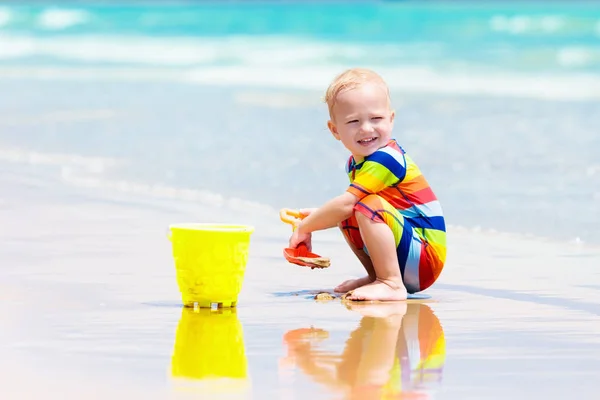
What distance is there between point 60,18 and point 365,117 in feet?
85.8

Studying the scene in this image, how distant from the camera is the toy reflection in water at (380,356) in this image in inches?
125

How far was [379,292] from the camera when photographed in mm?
4547

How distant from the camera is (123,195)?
742 cm

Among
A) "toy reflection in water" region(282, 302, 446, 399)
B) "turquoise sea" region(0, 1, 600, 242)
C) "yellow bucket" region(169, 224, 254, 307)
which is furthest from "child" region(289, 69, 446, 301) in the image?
"turquoise sea" region(0, 1, 600, 242)

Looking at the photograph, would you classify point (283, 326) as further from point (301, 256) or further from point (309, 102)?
point (309, 102)

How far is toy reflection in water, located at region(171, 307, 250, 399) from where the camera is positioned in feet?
10.4

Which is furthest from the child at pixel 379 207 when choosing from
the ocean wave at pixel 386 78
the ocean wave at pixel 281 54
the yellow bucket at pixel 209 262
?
the ocean wave at pixel 281 54

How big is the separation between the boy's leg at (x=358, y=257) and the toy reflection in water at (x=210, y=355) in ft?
2.02

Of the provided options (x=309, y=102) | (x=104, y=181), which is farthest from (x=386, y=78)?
(x=104, y=181)

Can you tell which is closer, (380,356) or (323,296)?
(380,356)

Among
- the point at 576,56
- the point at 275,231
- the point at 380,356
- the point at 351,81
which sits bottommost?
the point at 380,356

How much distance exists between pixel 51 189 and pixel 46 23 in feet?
71.1

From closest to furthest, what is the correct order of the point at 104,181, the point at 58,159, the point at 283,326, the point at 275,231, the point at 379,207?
→ the point at 283,326 → the point at 379,207 → the point at 275,231 → the point at 104,181 → the point at 58,159

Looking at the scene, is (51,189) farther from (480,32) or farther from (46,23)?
(46,23)
